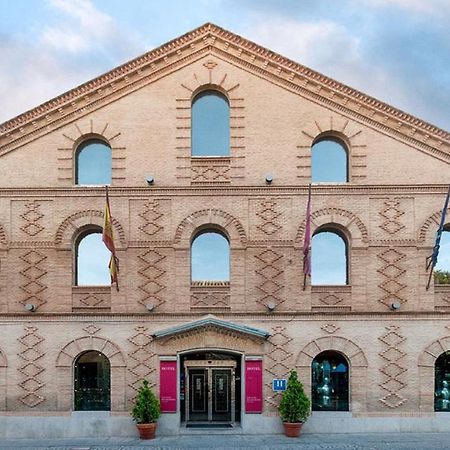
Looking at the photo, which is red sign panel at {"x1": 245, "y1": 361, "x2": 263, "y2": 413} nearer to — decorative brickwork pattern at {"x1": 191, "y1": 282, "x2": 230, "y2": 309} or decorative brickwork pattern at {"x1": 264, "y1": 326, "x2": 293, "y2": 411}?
decorative brickwork pattern at {"x1": 264, "y1": 326, "x2": 293, "y2": 411}

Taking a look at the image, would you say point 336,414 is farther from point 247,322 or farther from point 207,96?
point 207,96

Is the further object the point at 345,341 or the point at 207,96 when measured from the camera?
the point at 207,96

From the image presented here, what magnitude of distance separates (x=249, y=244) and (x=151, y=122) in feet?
20.0

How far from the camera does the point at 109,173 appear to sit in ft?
74.8

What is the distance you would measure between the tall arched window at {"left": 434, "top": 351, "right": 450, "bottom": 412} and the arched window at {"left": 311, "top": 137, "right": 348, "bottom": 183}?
7748 mm

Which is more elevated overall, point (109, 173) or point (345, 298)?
point (109, 173)

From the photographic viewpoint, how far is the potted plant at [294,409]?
2069cm

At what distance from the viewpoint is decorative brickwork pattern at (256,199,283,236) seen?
2208cm

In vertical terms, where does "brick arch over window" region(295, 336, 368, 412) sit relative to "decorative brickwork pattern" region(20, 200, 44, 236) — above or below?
below

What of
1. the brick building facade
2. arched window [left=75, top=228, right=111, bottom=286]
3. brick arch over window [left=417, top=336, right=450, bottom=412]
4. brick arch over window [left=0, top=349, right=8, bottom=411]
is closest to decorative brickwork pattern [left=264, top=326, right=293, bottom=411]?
the brick building facade

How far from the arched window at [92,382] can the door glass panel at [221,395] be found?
4.22 metres

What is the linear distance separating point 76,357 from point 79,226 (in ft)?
16.2

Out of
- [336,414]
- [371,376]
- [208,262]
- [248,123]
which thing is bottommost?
[336,414]

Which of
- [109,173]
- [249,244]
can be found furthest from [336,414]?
[109,173]
